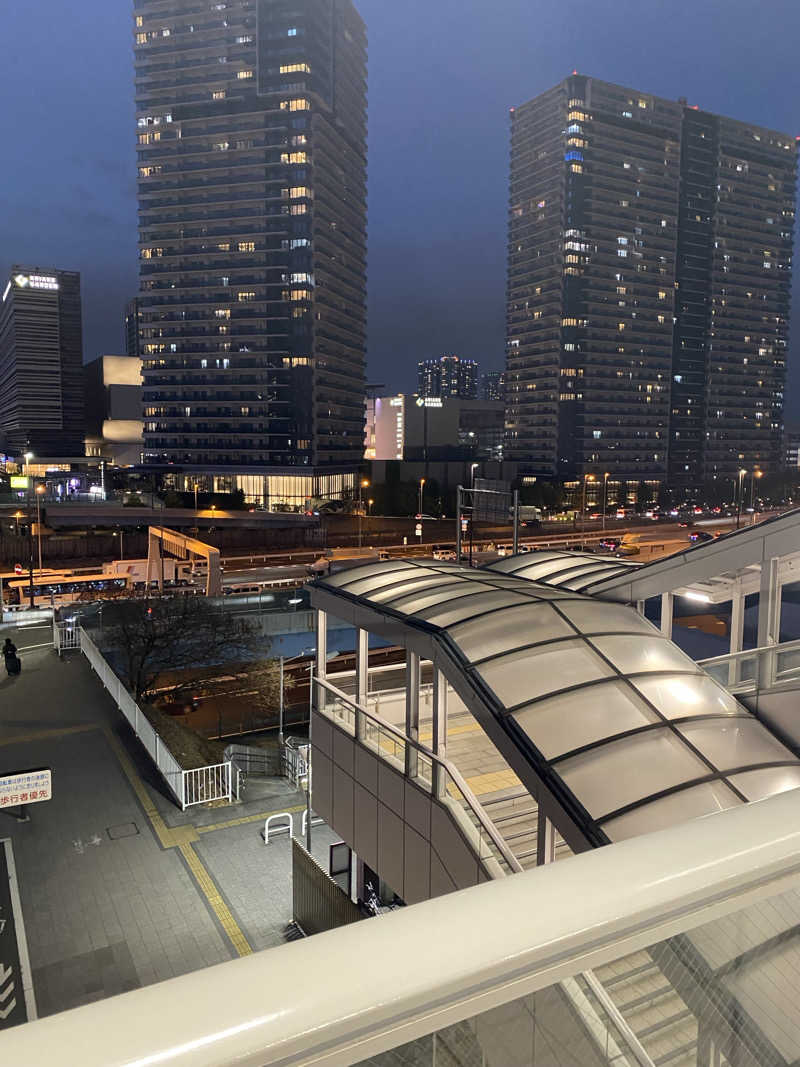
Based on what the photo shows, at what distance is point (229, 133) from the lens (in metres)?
94.9

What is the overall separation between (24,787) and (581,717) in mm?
11653

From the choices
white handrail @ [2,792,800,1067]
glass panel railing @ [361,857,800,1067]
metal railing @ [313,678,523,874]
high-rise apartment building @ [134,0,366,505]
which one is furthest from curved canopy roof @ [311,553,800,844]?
high-rise apartment building @ [134,0,366,505]

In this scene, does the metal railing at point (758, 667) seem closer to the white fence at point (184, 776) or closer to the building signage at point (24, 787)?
the white fence at point (184, 776)

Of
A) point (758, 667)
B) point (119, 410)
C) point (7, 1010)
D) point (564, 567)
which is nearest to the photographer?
point (758, 667)

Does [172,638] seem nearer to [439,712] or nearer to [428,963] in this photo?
[439,712]

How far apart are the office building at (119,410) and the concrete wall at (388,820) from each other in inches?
5476

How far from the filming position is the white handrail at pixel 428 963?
0.81 meters

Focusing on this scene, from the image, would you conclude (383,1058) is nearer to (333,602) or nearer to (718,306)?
(333,602)

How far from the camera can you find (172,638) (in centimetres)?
2872

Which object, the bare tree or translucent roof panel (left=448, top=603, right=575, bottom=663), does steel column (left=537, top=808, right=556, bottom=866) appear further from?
the bare tree

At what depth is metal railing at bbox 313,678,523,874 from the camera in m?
8.23

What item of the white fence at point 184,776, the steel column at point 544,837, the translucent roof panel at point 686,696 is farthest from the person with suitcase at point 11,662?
the translucent roof panel at point 686,696

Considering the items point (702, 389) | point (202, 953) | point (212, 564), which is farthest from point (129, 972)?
point (702, 389)

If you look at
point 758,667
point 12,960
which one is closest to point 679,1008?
point 758,667
